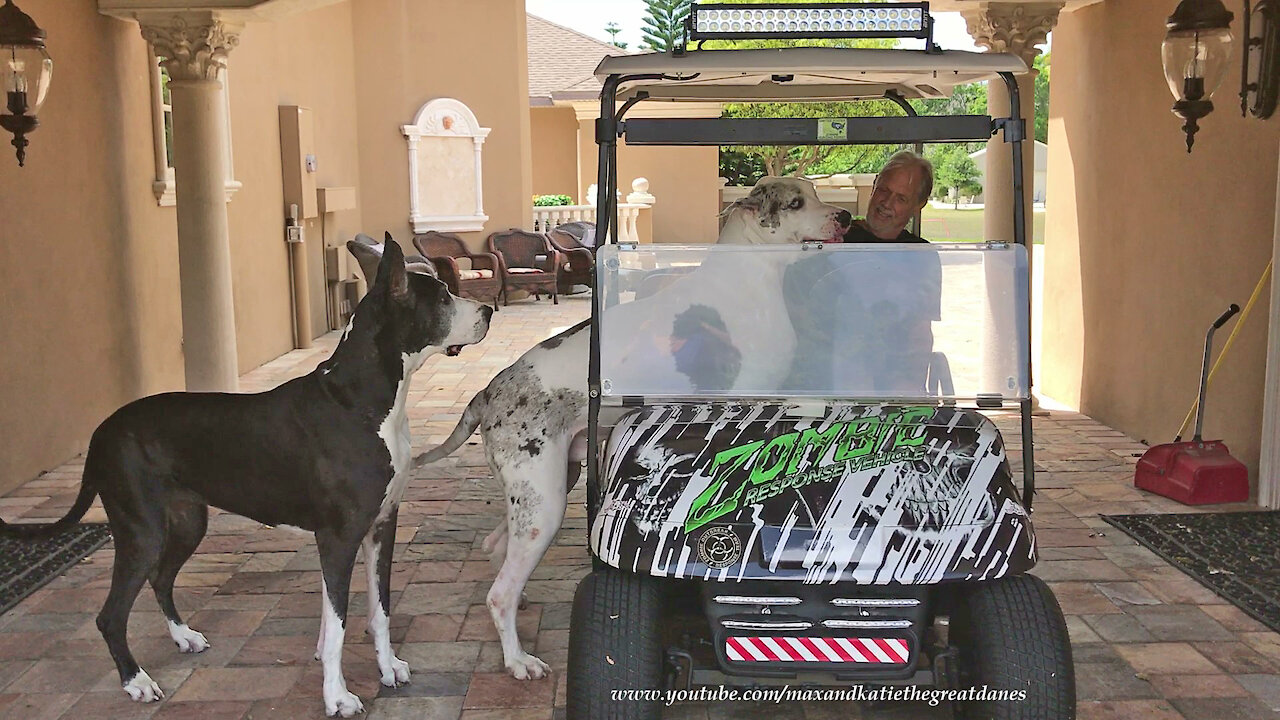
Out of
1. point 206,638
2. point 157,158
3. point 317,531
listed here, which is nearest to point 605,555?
point 317,531

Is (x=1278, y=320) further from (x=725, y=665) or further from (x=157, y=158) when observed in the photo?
(x=157, y=158)

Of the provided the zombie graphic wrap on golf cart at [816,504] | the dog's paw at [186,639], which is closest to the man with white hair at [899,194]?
the zombie graphic wrap on golf cart at [816,504]

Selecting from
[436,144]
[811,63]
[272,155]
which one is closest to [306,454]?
[811,63]

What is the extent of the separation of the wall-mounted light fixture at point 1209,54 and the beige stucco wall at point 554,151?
70.2 feet

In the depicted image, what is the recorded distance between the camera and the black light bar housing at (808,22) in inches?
134

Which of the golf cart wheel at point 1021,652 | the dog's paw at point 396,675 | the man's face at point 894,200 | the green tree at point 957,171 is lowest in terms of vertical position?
the dog's paw at point 396,675

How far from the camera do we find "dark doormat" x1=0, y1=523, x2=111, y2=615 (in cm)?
545

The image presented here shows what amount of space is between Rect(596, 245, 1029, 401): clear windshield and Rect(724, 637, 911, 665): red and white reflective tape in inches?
35.8

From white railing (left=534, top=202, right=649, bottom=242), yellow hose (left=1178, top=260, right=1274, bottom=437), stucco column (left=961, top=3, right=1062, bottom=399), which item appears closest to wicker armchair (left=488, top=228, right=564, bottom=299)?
white railing (left=534, top=202, right=649, bottom=242)

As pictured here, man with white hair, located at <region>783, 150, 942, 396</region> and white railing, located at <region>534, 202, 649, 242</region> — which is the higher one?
white railing, located at <region>534, 202, 649, 242</region>

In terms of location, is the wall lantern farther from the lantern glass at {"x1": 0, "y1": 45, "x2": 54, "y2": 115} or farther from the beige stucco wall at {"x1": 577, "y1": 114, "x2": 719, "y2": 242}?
the beige stucco wall at {"x1": 577, "y1": 114, "x2": 719, "y2": 242}

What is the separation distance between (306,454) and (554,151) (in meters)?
24.5

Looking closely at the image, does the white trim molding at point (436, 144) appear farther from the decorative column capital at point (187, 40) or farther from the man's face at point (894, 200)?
the man's face at point (894, 200)

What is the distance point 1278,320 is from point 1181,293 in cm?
157
